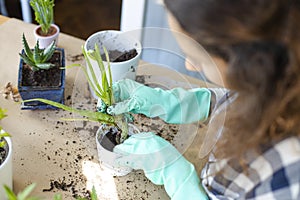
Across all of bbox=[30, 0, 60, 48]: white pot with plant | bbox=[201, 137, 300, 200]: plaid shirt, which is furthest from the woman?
bbox=[30, 0, 60, 48]: white pot with plant

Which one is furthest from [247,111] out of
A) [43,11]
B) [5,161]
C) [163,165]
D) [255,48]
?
[43,11]

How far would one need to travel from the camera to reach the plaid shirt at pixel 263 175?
0.55 metres

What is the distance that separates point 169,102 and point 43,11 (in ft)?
1.09

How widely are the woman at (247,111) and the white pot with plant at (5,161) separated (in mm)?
176

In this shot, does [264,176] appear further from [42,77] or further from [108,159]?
[42,77]

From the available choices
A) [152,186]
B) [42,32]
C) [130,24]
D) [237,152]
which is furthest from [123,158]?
[130,24]

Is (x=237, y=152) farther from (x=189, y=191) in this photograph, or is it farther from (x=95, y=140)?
(x=95, y=140)

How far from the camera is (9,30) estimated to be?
0.96 m

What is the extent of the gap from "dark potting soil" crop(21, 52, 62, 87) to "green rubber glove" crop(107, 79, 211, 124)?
0.40 feet

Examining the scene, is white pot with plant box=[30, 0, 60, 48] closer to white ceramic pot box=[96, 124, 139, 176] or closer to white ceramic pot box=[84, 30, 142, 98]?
white ceramic pot box=[84, 30, 142, 98]

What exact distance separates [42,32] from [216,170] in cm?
51

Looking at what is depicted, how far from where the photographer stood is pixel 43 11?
850 mm

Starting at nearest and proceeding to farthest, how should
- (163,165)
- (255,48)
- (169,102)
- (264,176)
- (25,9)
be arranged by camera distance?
(255,48)
(264,176)
(163,165)
(169,102)
(25,9)

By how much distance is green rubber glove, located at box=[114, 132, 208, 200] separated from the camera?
0.67m
